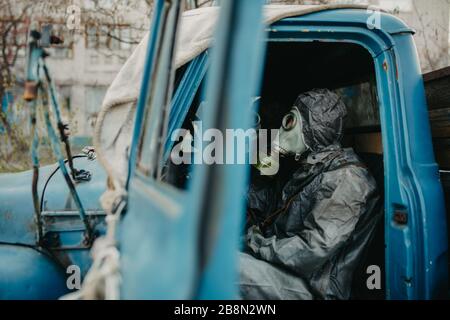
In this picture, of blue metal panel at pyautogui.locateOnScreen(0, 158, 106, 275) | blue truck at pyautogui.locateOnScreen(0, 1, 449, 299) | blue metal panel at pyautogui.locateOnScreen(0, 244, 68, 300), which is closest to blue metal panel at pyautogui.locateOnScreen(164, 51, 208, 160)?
blue truck at pyautogui.locateOnScreen(0, 1, 449, 299)

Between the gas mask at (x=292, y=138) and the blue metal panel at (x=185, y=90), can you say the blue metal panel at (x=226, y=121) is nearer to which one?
the blue metal panel at (x=185, y=90)

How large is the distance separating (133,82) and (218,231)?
151cm

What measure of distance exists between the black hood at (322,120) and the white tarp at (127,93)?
29.1 inches

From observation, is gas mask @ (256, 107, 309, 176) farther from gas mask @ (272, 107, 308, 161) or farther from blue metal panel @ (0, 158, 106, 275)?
blue metal panel @ (0, 158, 106, 275)

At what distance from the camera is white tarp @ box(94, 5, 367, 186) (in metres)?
1.95

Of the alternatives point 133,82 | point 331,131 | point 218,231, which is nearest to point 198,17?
point 133,82

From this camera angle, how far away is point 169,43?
1.46m

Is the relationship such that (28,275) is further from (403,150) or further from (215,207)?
(403,150)

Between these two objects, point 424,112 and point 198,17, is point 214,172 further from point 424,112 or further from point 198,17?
point 424,112

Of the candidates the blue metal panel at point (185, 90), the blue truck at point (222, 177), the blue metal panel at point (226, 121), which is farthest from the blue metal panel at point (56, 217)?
the blue metal panel at point (226, 121)

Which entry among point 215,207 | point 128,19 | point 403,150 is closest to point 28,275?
point 215,207

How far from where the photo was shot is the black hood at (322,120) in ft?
8.75

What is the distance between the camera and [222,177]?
76 centimetres

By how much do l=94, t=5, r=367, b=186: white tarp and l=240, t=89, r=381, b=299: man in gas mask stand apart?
0.86m
